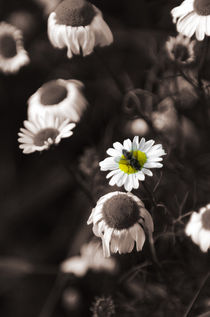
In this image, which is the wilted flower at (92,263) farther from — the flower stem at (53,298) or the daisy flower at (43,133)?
the daisy flower at (43,133)

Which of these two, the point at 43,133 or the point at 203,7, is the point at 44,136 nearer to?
the point at 43,133

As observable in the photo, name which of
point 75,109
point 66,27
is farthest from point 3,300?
point 66,27

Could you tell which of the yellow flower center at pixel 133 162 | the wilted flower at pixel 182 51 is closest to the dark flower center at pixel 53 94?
the wilted flower at pixel 182 51

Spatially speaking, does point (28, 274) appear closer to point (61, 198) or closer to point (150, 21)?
point (61, 198)

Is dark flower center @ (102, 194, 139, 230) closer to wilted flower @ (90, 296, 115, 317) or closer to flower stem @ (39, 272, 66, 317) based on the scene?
wilted flower @ (90, 296, 115, 317)

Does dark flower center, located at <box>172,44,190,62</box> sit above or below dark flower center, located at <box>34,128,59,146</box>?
above

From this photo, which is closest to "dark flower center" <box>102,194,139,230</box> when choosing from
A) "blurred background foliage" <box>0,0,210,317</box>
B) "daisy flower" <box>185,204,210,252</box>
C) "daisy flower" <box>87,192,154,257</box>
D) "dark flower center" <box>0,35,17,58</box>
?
"daisy flower" <box>87,192,154,257</box>

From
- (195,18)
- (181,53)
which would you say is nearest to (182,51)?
(181,53)
